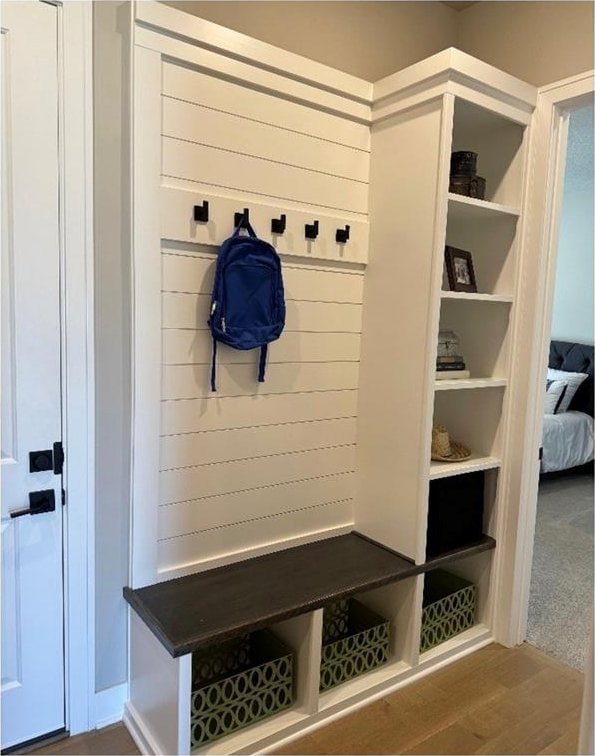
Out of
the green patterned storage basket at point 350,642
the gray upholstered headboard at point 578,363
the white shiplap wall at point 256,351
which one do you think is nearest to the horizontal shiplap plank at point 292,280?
the white shiplap wall at point 256,351

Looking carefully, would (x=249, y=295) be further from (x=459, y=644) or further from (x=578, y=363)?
(x=578, y=363)

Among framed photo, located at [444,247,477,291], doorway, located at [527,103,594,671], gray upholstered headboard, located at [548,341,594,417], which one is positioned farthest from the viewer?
gray upholstered headboard, located at [548,341,594,417]

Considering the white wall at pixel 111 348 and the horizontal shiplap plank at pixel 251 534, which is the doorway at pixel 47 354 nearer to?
the white wall at pixel 111 348

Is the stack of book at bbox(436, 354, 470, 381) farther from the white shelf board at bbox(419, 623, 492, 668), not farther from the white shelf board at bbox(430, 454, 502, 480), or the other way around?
the white shelf board at bbox(419, 623, 492, 668)

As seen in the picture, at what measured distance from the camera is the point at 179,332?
6.13 feet

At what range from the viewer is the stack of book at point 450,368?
7.45ft

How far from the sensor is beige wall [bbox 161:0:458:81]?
6.54ft

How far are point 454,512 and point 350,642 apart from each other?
66 cm

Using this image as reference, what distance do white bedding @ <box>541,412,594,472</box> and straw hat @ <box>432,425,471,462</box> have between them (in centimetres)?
254

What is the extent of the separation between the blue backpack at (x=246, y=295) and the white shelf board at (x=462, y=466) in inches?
32.2

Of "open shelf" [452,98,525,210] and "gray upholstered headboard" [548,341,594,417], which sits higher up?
"open shelf" [452,98,525,210]

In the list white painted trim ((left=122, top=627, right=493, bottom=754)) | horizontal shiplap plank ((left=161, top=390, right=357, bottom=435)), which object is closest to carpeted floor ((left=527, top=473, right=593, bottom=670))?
white painted trim ((left=122, top=627, right=493, bottom=754))

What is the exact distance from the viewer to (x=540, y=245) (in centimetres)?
227

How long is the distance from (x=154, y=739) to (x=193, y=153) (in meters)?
1.85
